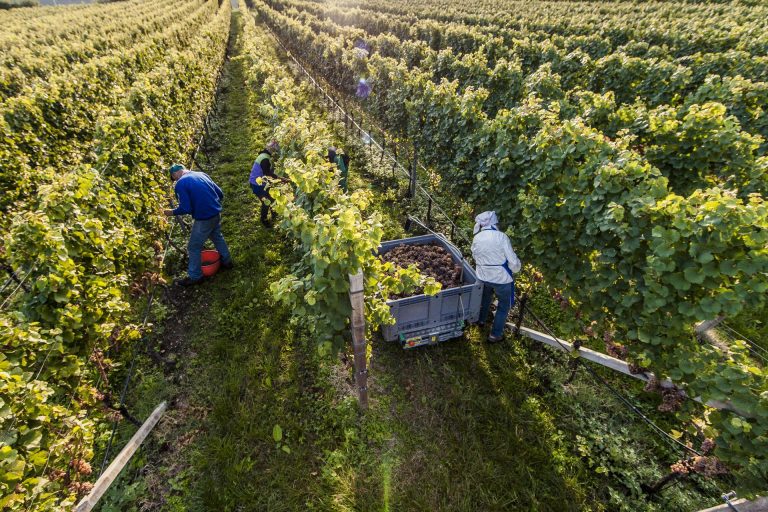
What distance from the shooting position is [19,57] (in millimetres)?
14938

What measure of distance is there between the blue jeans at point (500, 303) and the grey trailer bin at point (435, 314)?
0.23 m

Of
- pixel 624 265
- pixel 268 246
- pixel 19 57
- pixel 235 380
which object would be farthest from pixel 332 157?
pixel 19 57

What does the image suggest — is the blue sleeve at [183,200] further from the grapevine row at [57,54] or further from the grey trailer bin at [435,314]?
the grapevine row at [57,54]

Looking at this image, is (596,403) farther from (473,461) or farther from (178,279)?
(178,279)

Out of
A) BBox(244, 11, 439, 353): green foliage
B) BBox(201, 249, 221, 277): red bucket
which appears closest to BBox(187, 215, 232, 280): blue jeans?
BBox(201, 249, 221, 277): red bucket

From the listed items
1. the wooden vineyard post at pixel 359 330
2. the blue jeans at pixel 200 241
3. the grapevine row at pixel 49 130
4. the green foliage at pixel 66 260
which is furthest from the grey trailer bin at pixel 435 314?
the grapevine row at pixel 49 130

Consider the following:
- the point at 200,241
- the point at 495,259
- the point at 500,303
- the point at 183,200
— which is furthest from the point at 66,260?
the point at 500,303

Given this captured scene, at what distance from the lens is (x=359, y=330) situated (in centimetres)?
416

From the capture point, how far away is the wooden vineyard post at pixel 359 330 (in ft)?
12.4

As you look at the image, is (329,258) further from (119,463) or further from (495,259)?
(119,463)

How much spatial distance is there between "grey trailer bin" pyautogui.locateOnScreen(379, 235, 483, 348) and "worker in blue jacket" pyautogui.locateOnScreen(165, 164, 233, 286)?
12.0ft

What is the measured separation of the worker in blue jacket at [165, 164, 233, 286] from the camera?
5961 millimetres

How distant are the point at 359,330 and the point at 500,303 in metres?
2.35

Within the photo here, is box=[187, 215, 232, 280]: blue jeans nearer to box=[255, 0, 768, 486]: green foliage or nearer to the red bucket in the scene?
the red bucket
